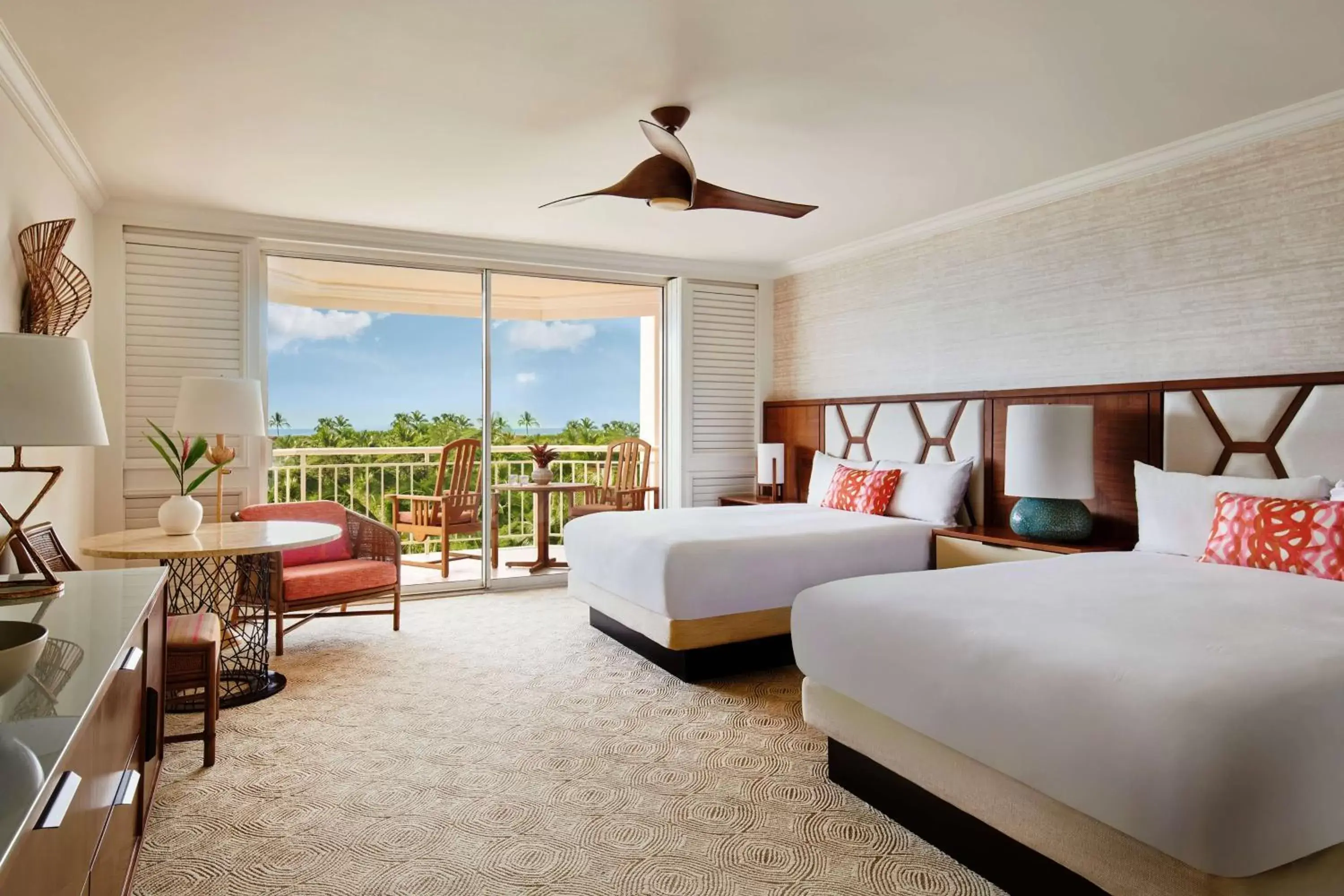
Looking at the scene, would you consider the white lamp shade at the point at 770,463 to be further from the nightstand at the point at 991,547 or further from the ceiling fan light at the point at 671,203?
the ceiling fan light at the point at 671,203

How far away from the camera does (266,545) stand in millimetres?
3131

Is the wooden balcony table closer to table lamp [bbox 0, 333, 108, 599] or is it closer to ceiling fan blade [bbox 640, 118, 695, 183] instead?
ceiling fan blade [bbox 640, 118, 695, 183]

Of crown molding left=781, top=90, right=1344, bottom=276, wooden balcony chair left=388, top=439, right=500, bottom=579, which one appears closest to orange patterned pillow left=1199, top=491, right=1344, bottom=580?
crown molding left=781, top=90, right=1344, bottom=276

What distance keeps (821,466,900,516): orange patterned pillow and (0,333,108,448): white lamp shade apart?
3670 mm

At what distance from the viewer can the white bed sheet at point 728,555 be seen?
342 centimetres

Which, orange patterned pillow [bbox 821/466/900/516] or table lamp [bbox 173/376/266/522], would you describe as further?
orange patterned pillow [bbox 821/466/900/516]

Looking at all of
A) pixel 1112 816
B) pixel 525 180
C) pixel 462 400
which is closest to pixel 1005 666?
pixel 1112 816

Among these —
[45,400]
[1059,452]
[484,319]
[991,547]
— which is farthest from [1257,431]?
[484,319]

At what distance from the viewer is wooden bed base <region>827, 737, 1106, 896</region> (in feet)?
5.91

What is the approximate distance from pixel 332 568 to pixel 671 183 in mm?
2552

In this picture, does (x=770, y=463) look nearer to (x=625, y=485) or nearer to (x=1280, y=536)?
(x=625, y=485)

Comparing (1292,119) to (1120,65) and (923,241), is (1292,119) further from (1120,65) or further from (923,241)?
(923,241)

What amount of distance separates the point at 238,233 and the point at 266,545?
8.12 feet

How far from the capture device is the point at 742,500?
5.84 m
